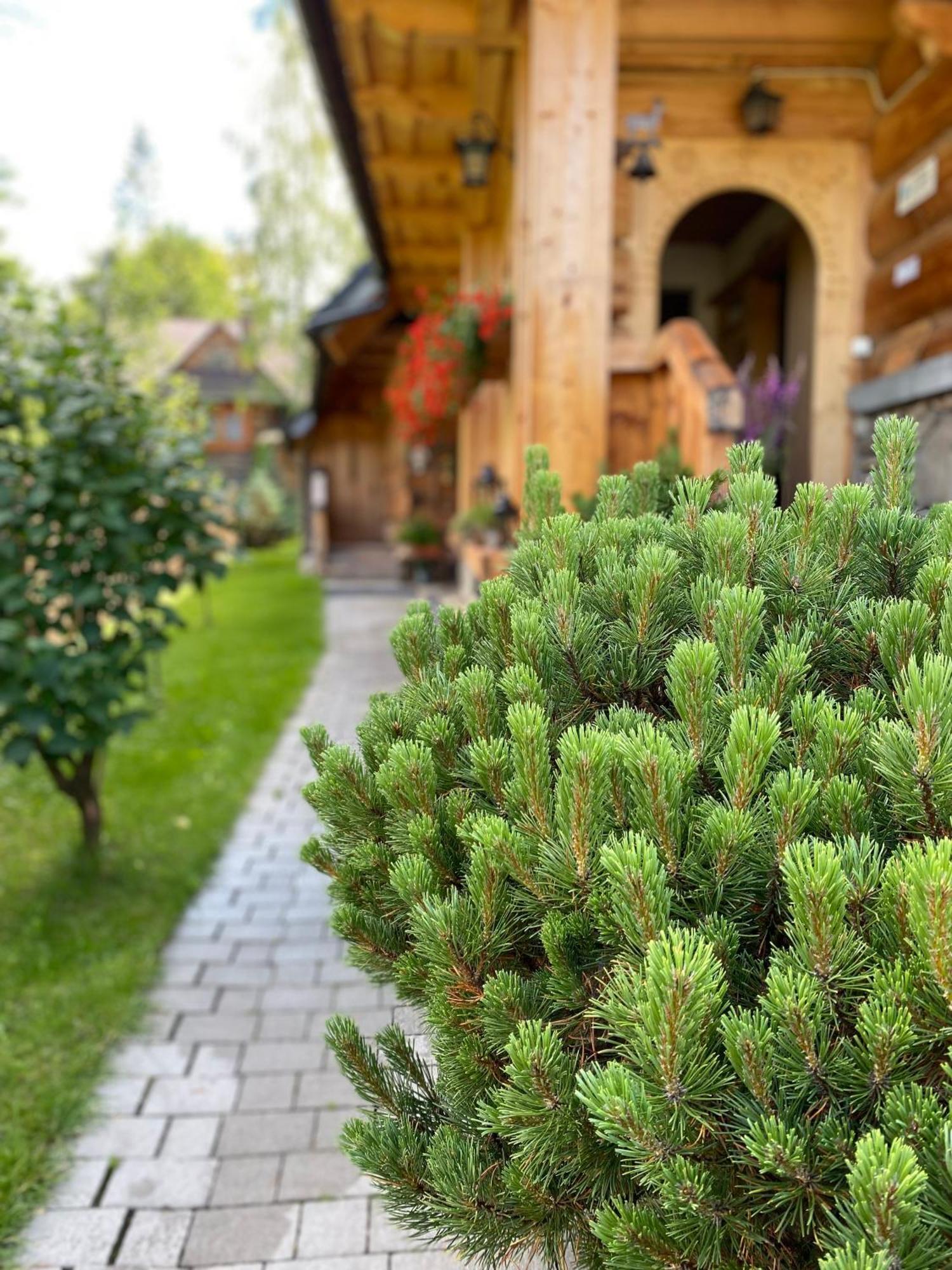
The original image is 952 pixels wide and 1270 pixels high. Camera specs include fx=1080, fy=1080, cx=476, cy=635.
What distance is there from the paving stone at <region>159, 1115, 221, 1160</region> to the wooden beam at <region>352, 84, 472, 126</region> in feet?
19.6

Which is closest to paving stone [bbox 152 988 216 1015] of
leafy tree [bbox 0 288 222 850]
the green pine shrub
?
leafy tree [bbox 0 288 222 850]

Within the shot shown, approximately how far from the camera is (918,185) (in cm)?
505

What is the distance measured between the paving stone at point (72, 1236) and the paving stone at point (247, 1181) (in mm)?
249

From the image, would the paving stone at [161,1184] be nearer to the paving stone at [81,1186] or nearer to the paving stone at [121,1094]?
the paving stone at [81,1186]

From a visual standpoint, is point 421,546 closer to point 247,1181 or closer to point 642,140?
point 642,140

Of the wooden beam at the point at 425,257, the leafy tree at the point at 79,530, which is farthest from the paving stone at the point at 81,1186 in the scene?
the wooden beam at the point at 425,257

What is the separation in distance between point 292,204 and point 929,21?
19840mm

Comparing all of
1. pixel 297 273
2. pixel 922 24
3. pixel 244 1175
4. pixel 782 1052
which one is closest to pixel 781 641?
pixel 782 1052

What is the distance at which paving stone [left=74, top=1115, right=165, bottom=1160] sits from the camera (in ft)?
9.55

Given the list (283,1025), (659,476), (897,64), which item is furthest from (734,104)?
(283,1025)

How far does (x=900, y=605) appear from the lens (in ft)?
4.46

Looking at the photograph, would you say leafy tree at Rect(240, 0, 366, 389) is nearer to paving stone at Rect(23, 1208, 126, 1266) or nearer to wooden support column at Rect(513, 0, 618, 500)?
wooden support column at Rect(513, 0, 618, 500)

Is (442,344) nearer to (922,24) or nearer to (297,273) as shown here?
(922,24)

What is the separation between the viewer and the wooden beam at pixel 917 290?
15.9ft
